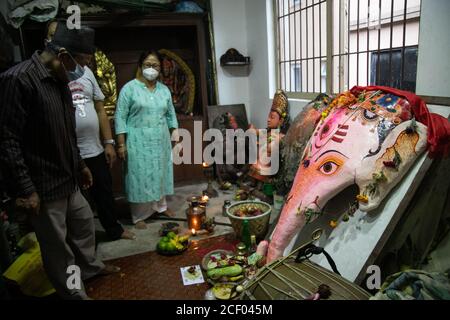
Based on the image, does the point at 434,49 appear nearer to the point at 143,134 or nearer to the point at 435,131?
the point at 435,131

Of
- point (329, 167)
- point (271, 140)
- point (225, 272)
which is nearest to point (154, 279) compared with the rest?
point (225, 272)

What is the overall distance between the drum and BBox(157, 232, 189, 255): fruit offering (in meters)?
1.10

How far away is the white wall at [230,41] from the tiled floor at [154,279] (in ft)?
7.13

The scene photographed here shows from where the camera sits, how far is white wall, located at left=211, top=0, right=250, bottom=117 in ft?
12.6

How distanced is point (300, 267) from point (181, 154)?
2.62 metres

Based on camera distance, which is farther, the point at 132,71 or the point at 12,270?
the point at 132,71

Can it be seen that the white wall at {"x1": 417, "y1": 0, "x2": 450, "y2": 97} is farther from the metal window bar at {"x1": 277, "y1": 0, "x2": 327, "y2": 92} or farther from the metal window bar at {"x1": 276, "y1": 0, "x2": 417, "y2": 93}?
the metal window bar at {"x1": 277, "y1": 0, "x2": 327, "y2": 92}

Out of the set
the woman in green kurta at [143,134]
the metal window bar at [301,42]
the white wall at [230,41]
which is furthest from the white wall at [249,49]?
the woman in green kurta at [143,134]

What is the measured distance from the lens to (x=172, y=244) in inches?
88.9

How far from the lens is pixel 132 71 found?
12.3 feet

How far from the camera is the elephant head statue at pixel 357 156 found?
149cm
